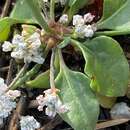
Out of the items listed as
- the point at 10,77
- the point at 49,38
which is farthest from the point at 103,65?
the point at 10,77

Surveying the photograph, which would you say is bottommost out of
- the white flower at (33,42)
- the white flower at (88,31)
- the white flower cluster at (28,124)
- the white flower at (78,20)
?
the white flower cluster at (28,124)

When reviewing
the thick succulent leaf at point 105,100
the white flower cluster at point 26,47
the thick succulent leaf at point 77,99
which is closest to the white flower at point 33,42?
the white flower cluster at point 26,47

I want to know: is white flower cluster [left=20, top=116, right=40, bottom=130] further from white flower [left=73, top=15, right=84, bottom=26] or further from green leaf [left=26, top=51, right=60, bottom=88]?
white flower [left=73, top=15, right=84, bottom=26]

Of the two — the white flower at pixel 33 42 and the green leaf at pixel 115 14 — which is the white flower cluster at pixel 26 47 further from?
the green leaf at pixel 115 14

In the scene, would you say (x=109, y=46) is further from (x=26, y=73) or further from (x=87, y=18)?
(x=26, y=73)

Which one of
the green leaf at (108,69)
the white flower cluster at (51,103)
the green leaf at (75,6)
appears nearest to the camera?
the white flower cluster at (51,103)

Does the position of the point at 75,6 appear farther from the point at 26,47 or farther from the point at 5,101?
the point at 5,101

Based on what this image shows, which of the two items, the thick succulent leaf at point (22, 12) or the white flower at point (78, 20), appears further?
the thick succulent leaf at point (22, 12)

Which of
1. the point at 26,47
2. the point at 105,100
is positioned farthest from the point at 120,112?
the point at 26,47
